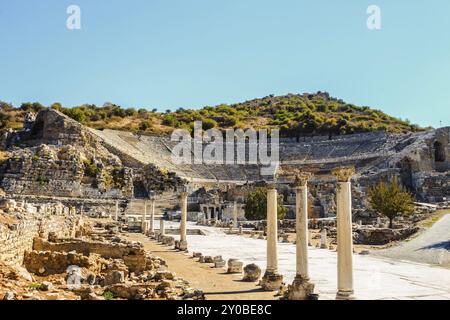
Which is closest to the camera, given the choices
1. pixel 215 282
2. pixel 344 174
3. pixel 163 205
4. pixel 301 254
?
pixel 344 174

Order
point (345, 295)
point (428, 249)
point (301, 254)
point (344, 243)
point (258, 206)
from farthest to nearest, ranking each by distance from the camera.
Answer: point (258, 206), point (428, 249), point (301, 254), point (344, 243), point (345, 295)

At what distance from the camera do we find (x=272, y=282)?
41.1ft

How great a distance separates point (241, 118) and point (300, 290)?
10577cm

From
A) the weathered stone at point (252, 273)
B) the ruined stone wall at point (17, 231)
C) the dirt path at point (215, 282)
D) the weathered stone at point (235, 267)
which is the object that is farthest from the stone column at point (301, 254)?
the ruined stone wall at point (17, 231)

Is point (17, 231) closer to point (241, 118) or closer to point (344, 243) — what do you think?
point (344, 243)

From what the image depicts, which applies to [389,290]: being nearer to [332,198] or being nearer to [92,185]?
[332,198]

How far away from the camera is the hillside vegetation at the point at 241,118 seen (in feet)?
300

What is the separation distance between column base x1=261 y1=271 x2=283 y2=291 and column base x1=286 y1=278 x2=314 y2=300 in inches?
61.1

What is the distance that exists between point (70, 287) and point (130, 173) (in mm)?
48858

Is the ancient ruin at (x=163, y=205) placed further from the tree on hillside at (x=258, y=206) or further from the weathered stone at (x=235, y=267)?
the tree on hillside at (x=258, y=206)

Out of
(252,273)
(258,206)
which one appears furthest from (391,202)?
(252,273)

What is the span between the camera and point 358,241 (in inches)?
1235
